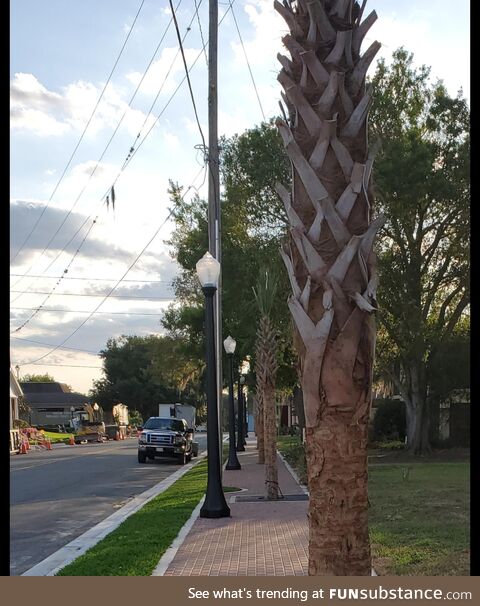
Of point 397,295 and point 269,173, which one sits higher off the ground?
point 269,173

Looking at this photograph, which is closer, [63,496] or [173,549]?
[173,549]

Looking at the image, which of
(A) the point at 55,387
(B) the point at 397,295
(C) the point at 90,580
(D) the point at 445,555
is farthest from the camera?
(A) the point at 55,387

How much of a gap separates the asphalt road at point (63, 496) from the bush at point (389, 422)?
9586mm

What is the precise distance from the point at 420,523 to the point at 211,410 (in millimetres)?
4062

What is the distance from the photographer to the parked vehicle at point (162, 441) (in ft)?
100

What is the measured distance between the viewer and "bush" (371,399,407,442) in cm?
3409

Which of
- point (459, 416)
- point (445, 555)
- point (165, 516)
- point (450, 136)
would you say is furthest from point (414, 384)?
point (445, 555)

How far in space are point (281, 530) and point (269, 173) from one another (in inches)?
669

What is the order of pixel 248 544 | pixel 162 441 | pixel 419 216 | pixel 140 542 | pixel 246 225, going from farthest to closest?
pixel 162 441 < pixel 246 225 < pixel 419 216 < pixel 140 542 < pixel 248 544

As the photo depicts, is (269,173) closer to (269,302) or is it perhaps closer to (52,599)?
(269,302)

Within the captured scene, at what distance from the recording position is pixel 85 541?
1124cm

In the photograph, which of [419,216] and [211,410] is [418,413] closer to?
[419,216]

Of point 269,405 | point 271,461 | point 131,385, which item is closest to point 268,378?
point 269,405
